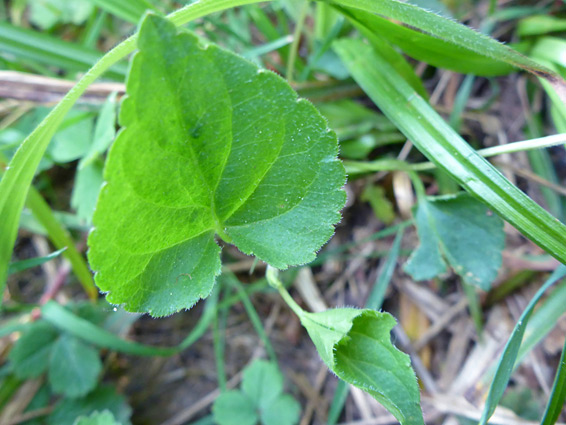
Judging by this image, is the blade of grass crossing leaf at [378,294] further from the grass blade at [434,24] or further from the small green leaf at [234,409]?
the grass blade at [434,24]

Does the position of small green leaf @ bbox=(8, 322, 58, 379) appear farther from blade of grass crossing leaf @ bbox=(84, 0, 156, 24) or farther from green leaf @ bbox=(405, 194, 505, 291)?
green leaf @ bbox=(405, 194, 505, 291)

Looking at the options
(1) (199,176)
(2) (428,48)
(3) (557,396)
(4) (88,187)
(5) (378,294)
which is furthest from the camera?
(4) (88,187)

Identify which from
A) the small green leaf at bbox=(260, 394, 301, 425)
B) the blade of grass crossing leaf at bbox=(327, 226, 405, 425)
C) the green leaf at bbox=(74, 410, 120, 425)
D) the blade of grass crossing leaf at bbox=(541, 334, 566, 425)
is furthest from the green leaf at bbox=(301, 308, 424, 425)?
the small green leaf at bbox=(260, 394, 301, 425)

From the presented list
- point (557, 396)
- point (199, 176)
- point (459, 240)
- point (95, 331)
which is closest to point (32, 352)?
point (95, 331)

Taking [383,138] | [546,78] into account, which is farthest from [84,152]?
[546,78]

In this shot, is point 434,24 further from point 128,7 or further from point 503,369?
point 128,7
